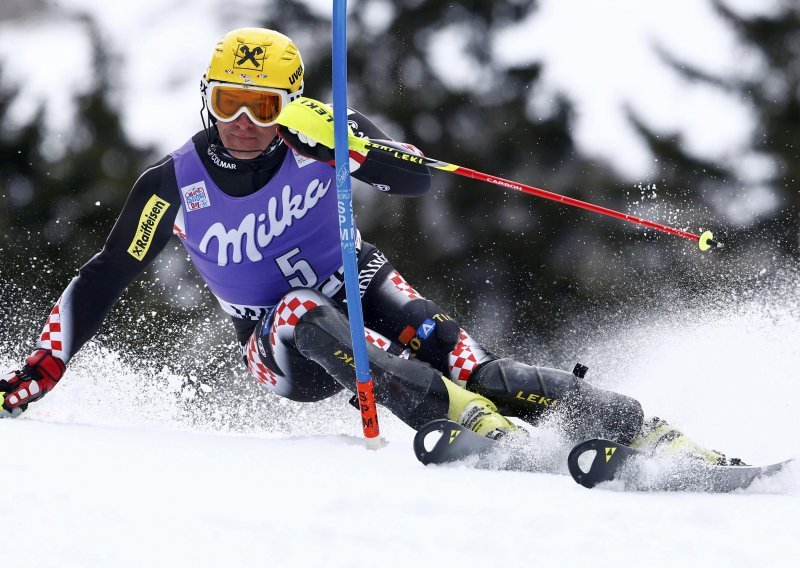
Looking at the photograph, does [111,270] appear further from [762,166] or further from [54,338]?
[762,166]

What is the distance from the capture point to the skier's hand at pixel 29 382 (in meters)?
3.15

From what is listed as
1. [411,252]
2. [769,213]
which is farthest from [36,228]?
[769,213]

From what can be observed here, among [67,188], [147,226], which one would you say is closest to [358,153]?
[147,226]

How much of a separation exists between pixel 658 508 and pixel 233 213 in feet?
5.88

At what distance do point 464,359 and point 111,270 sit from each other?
1.26 metres

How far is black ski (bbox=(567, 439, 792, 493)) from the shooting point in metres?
2.28

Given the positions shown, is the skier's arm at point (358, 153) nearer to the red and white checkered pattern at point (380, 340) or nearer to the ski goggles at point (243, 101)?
the ski goggles at point (243, 101)

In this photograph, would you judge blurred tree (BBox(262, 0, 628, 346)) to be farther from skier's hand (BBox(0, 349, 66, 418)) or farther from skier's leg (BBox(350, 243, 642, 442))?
skier's hand (BBox(0, 349, 66, 418))

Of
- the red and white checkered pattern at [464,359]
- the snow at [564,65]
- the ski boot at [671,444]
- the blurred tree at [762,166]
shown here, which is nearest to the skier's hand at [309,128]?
the red and white checkered pattern at [464,359]

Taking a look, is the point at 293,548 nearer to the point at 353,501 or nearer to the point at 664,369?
the point at 353,501

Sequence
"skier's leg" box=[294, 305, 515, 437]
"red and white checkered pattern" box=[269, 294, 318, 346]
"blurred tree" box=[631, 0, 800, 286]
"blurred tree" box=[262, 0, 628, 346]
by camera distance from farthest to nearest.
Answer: "blurred tree" box=[262, 0, 628, 346] < "blurred tree" box=[631, 0, 800, 286] < "red and white checkered pattern" box=[269, 294, 318, 346] < "skier's leg" box=[294, 305, 515, 437]

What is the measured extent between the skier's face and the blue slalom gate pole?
0.61m

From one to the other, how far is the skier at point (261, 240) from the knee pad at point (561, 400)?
0.05 m

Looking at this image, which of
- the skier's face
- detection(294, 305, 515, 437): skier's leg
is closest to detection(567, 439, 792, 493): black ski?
detection(294, 305, 515, 437): skier's leg
